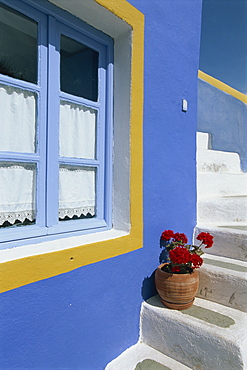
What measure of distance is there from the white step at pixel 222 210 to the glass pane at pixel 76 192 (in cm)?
156

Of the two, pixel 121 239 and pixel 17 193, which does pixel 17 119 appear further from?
pixel 121 239

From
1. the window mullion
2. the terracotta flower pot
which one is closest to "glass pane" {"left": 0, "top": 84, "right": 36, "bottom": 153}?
the window mullion

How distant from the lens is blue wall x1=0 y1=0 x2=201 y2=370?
5.42ft

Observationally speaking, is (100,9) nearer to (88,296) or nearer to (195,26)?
(195,26)

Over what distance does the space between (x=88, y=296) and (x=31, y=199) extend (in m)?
0.78

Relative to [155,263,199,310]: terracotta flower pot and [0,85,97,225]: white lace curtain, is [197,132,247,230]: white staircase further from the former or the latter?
[0,85,97,225]: white lace curtain

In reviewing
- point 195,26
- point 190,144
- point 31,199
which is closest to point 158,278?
point 31,199

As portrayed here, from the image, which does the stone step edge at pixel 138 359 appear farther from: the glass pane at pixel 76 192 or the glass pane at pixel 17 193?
the glass pane at pixel 17 193

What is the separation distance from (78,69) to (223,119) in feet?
13.7

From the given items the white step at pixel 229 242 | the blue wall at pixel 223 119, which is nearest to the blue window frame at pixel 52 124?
the white step at pixel 229 242

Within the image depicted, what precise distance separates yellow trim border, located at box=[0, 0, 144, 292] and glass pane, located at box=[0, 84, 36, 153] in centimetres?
70

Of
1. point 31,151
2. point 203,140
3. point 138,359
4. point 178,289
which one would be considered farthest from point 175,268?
point 203,140

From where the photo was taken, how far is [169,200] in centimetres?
274

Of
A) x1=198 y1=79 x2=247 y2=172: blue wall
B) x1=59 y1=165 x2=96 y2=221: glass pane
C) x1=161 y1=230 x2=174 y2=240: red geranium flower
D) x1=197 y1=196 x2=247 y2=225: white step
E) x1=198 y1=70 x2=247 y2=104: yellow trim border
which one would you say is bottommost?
x1=161 y1=230 x2=174 y2=240: red geranium flower
